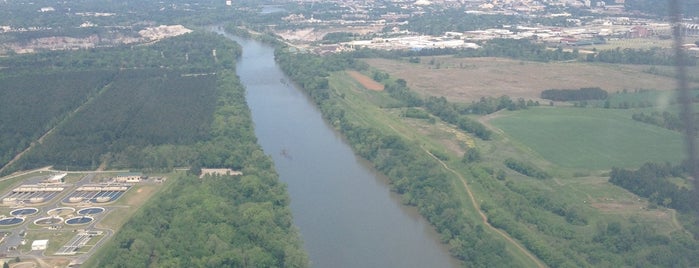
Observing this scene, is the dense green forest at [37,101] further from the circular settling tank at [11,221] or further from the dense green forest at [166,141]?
the circular settling tank at [11,221]

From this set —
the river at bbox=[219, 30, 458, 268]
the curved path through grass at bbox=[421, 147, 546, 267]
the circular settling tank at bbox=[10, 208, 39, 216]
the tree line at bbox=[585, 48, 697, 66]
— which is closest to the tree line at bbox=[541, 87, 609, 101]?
the tree line at bbox=[585, 48, 697, 66]

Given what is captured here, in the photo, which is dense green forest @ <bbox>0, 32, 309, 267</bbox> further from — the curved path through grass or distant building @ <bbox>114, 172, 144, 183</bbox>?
the curved path through grass

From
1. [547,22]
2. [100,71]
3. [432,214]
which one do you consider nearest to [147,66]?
[100,71]

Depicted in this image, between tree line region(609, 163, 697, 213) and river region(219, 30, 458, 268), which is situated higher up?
tree line region(609, 163, 697, 213)

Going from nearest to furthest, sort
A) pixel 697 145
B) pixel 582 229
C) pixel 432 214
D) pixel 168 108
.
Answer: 1. pixel 697 145
2. pixel 582 229
3. pixel 432 214
4. pixel 168 108

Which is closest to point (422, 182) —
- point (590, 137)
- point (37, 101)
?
point (590, 137)

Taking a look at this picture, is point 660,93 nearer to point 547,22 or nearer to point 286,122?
point 286,122

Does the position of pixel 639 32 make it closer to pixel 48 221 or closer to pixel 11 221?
pixel 48 221
